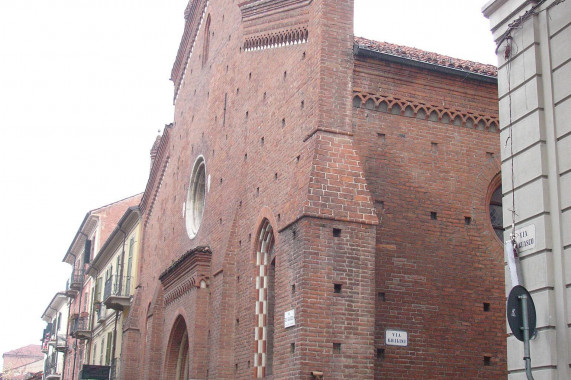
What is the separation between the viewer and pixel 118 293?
95.3ft

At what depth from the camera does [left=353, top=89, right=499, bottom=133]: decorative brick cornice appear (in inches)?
541

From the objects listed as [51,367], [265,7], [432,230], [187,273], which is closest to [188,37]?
[265,7]

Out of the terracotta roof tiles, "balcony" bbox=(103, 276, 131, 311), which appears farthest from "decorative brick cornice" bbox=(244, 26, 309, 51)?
"balcony" bbox=(103, 276, 131, 311)

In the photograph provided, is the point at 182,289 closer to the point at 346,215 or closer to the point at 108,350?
the point at 346,215

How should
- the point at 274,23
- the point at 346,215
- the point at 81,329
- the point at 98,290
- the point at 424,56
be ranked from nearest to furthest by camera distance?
the point at 346,215, the point at 424,56, the point at 274,23, the point at 98,290, the point at 81,329

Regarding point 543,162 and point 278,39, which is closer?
point 543,162

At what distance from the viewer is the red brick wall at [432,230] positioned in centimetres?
1302

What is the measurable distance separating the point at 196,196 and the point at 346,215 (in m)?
9.64

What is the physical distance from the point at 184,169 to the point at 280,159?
28.5ft

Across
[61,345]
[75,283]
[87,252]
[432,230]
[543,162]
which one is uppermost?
[87,252]

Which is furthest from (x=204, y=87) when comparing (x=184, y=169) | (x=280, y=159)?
(x=280, y=159)

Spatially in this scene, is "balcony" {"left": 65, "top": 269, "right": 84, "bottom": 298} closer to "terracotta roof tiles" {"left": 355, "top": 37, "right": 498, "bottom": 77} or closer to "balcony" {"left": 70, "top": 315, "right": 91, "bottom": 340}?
"balcony" {"left": 70, "top": 315, "right": 91, "bottom": 340}

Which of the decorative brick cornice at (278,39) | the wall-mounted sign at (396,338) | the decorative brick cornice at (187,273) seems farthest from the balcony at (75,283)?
the wall-mounted sign at (396,338)

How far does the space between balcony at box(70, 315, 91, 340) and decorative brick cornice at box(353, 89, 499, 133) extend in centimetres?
2635
